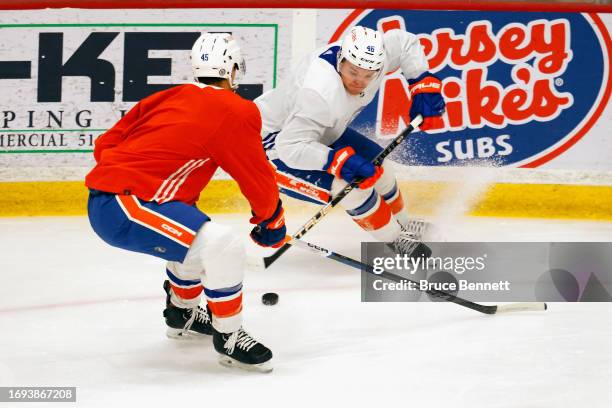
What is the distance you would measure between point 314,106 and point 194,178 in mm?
999

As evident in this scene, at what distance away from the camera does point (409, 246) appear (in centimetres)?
380

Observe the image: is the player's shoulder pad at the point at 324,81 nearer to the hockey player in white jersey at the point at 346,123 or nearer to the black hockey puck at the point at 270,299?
the hockey player in white jersey at the point at 346,123

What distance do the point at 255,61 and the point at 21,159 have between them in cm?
120

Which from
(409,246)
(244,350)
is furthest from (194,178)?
(409,246)

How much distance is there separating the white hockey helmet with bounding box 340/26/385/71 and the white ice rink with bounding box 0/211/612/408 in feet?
2.67

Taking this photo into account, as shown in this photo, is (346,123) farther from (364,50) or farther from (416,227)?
(416,227)

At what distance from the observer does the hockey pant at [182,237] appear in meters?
2.46

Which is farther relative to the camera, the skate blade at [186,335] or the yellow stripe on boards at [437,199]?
the yellow stripe on boards at [437,199]

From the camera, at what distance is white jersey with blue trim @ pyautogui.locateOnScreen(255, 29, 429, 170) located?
3498 millimetres

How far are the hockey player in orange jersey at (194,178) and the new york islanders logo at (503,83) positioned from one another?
2.13 meters

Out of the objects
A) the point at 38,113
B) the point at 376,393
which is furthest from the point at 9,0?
the point at 376,393

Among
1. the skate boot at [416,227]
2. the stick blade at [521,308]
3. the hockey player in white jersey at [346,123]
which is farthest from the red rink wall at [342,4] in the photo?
the stick blade at [521,308]

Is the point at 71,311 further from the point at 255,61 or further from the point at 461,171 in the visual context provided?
the point at 461,171

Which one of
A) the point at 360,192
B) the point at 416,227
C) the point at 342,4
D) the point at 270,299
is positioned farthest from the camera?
the point at 342,4
